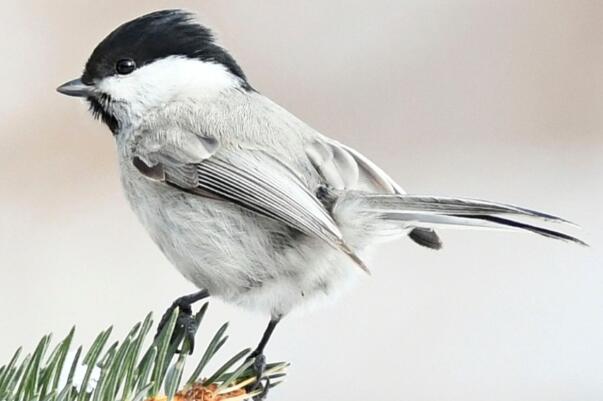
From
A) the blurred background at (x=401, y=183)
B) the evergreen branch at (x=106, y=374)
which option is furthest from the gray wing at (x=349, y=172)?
the blurred background at (x=401, y=183)

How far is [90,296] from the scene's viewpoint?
1.45 metres

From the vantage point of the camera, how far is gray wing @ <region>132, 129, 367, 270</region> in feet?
2.23

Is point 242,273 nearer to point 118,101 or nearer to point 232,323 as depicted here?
point 118,101

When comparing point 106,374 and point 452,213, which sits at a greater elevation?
point 452,213

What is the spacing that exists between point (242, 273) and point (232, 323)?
2.43 feet

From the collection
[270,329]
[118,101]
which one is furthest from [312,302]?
[118,101]

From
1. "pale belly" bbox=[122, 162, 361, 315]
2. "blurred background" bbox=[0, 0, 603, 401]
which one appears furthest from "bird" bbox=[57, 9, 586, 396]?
"blurred background" bbox=[0, 0, 603, 401]

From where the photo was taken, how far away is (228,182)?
0.71 m

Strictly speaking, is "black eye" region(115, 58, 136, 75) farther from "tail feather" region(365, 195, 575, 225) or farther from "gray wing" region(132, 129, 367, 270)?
"tail feather" region(365, 195, 575, 225)

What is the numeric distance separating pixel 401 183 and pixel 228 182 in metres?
0.73

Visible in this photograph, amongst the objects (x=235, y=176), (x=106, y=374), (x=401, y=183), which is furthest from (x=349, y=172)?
(x=401, y=183)

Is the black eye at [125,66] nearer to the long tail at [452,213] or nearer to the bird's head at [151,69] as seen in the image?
the bird's head at [151,69]

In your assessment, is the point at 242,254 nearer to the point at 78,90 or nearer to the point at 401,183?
the point at 78,90

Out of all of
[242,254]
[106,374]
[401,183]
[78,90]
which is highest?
[401,183]
